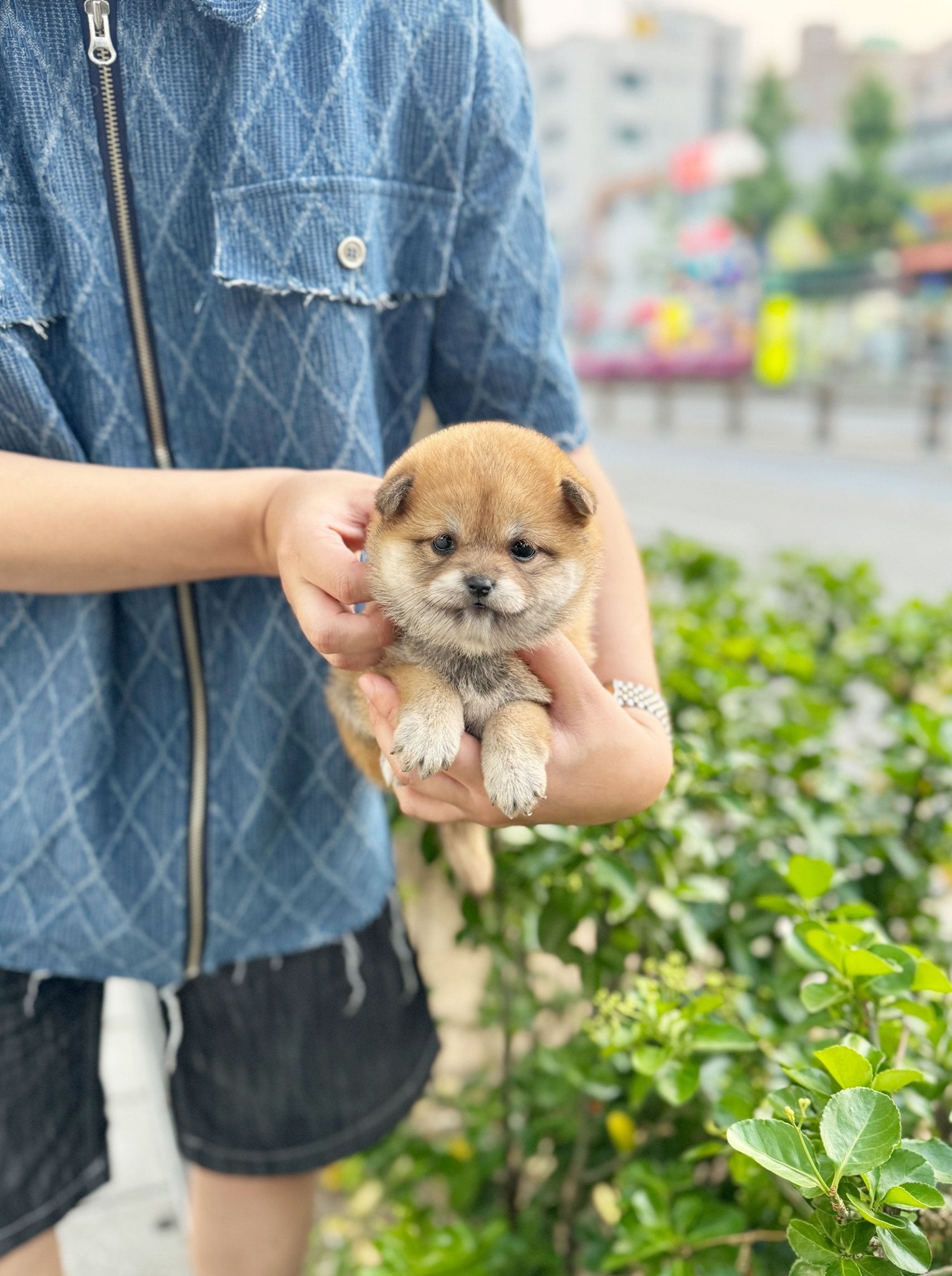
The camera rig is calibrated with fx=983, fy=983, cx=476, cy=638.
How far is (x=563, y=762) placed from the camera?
37.9 inches

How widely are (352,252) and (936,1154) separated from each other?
972 mm

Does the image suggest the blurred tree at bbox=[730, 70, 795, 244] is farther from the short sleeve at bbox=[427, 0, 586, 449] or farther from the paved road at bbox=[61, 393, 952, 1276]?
the short sleeve at bbox=[427, 0, 586, 449]

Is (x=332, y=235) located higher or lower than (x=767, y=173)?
higher

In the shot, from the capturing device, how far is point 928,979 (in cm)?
88

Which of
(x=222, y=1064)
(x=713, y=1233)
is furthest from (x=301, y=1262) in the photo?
(x=713, y=1233)

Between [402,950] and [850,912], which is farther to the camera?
[402,950]

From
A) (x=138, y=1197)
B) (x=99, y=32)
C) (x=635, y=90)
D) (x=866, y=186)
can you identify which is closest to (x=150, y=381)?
(x=99, y=32)

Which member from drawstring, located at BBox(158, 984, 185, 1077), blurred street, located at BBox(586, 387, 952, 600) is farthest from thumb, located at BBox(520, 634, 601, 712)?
blurred street, located at BBox(586, 387, 952, 600)

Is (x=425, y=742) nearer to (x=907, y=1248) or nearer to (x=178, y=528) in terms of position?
(x=178, y=528)

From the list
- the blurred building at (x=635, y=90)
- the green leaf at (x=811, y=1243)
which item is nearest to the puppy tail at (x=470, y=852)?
the green leaf at (x=811, y=1243)

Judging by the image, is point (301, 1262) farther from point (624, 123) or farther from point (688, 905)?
point (624, 123)

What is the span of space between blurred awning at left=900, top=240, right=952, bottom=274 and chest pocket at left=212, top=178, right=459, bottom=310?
18817 millimetres

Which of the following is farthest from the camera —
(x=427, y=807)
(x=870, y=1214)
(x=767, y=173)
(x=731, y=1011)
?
(x=767, y=173)

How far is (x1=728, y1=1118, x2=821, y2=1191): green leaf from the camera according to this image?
692mm
